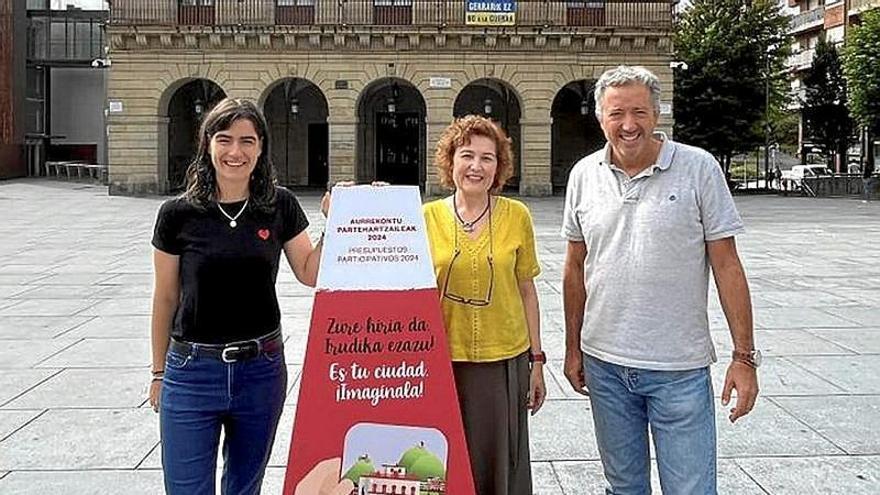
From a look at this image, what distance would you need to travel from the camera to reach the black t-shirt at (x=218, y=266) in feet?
10.6

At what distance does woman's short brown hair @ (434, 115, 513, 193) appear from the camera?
136 inches

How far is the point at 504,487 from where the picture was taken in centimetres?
342

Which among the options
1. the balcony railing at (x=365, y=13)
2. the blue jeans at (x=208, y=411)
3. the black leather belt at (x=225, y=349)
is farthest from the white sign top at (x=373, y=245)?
the balcony railing at (x=365, y=13)

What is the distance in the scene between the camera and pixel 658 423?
10.8 ft

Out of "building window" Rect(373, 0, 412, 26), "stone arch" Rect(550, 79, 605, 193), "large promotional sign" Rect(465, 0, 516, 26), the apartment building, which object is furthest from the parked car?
"building window" Rect(373, 0, 412, 26)

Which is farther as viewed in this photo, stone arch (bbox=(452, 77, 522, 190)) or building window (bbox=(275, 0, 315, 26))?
stone arch (bbox=(452, 77, 522, 190))

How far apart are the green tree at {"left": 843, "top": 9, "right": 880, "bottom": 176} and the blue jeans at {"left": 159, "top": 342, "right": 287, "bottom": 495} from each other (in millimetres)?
38939

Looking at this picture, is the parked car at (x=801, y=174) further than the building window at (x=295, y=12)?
Yes

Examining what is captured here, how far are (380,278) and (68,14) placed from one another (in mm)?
54256

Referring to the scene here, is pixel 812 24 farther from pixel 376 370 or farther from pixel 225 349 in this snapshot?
pixel 225 349

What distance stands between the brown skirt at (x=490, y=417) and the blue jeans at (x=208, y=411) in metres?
0.71

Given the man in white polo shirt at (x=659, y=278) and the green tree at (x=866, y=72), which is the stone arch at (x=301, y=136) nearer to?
the green tree at (x=866, y=72)

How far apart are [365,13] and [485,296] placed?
101 feet

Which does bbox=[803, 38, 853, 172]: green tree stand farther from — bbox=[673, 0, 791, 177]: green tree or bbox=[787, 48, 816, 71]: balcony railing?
bbox=[787, 48, 816, 71]: balcony railing
